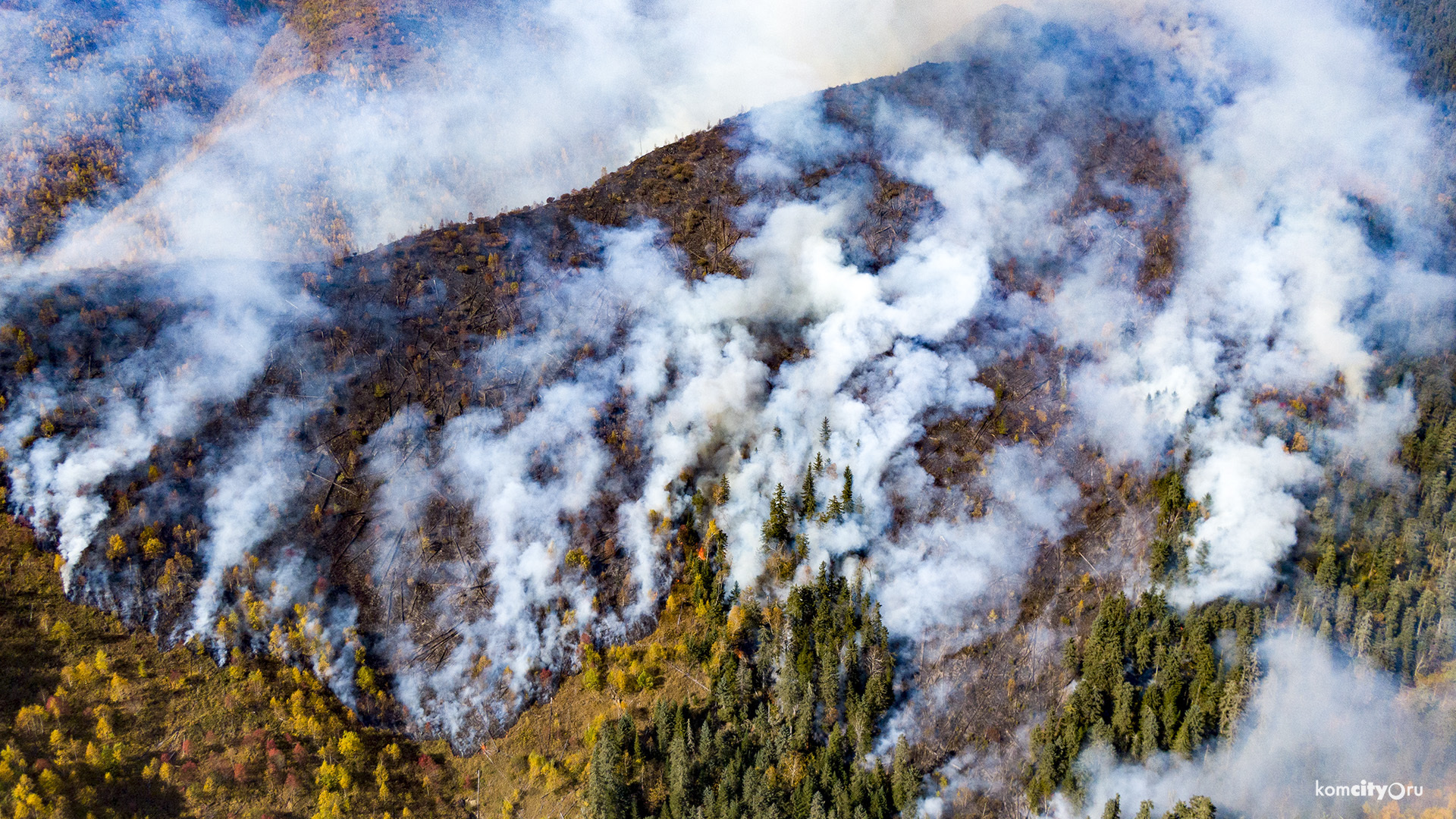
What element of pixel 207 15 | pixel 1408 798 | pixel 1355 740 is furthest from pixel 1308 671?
pixel 207 15

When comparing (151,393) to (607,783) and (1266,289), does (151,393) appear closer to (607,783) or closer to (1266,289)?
(607,783)

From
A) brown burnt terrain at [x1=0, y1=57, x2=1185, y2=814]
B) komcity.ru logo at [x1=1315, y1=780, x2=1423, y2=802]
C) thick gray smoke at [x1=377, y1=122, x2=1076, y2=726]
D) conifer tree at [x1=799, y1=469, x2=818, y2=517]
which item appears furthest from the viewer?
conifer tree at [x1=799, y1=469, x2=818, y2=517]

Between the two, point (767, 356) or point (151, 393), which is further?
point (767, 356)

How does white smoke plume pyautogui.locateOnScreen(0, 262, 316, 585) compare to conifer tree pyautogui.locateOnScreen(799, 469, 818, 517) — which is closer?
white smoke plume pyautogui.locateOnScreen(0, 262, 316, 585)

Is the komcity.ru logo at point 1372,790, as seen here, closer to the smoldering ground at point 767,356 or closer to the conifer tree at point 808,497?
the smoldering ground at point 767,356

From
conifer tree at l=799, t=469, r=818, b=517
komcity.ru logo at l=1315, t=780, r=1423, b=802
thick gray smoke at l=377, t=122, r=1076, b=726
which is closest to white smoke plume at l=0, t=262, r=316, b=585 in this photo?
thick gray smoke at l=377, t=122, r=1076, b=726

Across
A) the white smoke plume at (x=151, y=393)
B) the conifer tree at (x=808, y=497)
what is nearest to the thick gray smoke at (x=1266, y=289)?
the conifer tree at (x=808, y=497)

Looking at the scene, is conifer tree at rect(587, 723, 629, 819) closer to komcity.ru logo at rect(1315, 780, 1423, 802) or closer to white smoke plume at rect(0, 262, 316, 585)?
white smoke plume at rect(0, 262, 316, 585)

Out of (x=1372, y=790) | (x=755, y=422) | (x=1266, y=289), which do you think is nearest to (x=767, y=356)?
(x=755, y=422)

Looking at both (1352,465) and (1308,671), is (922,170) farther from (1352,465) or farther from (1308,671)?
(1308,671)
